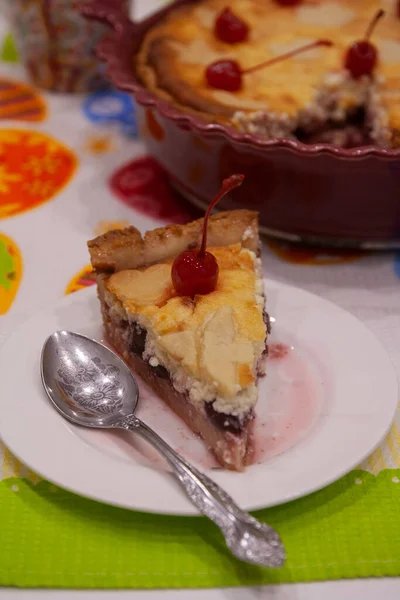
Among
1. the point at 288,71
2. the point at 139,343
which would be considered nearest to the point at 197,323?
the point at 139,343

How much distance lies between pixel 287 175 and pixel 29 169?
2.70 ft

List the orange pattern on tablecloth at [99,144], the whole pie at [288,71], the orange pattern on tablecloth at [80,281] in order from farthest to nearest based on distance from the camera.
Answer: the orange pattern on tablecloth at [99,144], the whole pie at [288,71], the orange pattern on tablecloth at [80,281]

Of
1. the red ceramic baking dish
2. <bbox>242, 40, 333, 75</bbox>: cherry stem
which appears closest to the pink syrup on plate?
the red ceramic baking dish

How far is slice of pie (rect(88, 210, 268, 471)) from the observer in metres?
1.05

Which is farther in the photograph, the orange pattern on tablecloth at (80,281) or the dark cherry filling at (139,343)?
the orange pattern on tablecloth at (80,281)

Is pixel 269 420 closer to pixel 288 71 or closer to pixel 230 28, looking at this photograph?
pixel 288 71

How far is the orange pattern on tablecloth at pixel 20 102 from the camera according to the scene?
2.14 m

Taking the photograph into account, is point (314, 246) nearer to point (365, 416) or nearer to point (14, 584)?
point (365, 416)

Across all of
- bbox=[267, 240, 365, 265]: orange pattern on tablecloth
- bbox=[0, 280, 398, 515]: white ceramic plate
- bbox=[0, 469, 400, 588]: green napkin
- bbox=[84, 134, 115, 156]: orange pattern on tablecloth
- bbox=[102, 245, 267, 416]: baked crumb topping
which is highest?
bbox=[102, 245, 267, 416]: baked crumb topping

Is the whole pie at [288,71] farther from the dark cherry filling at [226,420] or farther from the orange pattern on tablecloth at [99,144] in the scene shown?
the dark cherry filling at [226,420]

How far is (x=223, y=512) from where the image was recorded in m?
0.91

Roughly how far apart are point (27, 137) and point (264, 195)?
883mm

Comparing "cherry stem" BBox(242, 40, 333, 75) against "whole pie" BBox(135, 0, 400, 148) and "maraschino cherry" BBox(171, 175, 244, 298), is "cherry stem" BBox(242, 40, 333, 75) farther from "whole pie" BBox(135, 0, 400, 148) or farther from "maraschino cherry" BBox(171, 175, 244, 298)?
"maraschino cherry" BBox(171, 175, 244, 298)

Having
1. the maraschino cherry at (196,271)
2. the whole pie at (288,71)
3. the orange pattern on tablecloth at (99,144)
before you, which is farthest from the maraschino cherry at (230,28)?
the maraschino cherry at (196,271)
